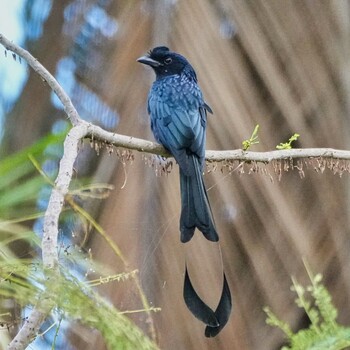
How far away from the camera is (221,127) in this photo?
3.51 metres

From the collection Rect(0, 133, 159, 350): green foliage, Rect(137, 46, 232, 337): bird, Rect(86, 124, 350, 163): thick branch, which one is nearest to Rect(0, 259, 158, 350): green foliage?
Rect(0, 133, 159, 350): green foliage

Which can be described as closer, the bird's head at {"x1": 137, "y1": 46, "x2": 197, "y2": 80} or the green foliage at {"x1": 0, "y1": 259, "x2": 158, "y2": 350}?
the green foliage at {"x1": 0, "y1": 259, "x2": 158, "y2": 350}

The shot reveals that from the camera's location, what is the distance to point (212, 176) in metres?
3.46

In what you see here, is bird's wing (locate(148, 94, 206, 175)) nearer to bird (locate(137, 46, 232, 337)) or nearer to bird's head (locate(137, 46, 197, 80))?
bird (locate(137, 46, 232, 337))

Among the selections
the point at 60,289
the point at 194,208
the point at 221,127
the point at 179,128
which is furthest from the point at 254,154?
the point at 60,289

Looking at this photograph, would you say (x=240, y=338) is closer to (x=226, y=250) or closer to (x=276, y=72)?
(x=226, y=250)

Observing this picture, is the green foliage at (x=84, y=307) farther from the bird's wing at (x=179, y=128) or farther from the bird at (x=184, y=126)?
the bird's wing at (x=179, y=128)

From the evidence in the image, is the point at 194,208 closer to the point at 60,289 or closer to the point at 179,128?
the point at 179,128

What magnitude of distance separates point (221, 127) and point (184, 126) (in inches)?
17.5

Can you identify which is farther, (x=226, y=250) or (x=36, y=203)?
(x=226, y=250)

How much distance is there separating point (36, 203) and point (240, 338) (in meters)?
0.98

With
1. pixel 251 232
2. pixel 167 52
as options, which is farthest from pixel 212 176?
pixel 167 52

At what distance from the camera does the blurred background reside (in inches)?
127

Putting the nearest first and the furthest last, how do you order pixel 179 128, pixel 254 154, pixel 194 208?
1. pixel 194 208
2. pixel 254 154
3. pixel 179 128
